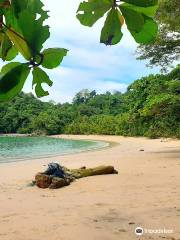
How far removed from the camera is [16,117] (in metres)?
77.6

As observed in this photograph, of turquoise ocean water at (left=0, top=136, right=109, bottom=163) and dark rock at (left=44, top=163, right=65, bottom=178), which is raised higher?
dark rock at (left=44, top=163, right=65, bottom=178)

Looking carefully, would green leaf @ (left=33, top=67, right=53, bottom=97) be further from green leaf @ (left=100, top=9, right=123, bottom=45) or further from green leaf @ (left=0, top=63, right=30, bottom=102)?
green leaf @ (left=100, top=9, right=123, bottom=45)

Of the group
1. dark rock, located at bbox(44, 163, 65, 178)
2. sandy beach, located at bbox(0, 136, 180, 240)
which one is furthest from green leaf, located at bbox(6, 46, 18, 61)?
dark rock, located at bbox(44, 163, 65, 178)

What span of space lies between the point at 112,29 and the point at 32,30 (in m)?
0.17

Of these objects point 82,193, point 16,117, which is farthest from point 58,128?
point 82,193

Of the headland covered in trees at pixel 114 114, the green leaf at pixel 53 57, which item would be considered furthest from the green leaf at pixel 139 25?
the headland covered in trees at pixel 114 114

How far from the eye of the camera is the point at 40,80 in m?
0.65

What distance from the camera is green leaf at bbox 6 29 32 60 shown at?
61 centimetres

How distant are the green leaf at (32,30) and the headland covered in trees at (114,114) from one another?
14.6 meters

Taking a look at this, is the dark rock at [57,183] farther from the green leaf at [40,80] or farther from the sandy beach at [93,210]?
the green leaf at [40,80]

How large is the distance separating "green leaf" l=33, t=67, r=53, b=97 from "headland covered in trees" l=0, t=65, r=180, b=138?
1449cm

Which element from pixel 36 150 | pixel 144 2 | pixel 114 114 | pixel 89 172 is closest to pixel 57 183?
pixel 89 172

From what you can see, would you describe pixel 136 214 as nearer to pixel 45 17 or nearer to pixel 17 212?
pixel 17 212

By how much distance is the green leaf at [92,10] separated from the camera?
0.65 m
